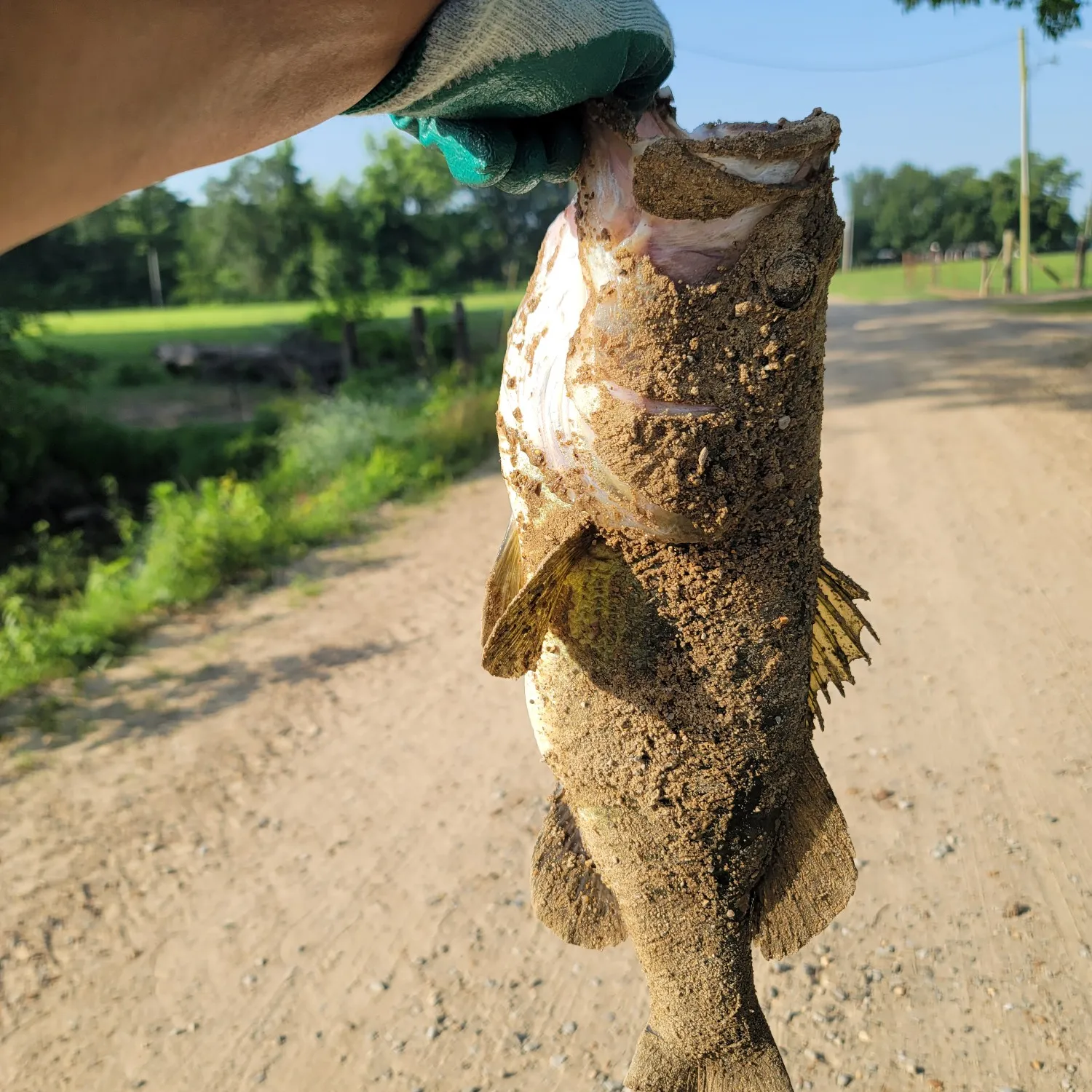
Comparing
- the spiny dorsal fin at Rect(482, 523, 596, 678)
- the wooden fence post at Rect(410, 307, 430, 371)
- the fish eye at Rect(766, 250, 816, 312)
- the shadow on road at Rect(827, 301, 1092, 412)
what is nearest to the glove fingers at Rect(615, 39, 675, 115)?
the fish eye at Rect(766, 250, 816, 312)

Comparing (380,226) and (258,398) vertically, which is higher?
(380,226)

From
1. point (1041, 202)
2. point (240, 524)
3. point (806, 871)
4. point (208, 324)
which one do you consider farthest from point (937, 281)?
point (208, 324)

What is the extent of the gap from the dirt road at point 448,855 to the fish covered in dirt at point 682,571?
1.65 meters

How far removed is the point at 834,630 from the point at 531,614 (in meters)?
0.72

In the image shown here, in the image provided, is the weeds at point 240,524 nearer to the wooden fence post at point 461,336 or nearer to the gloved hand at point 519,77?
the wooden fence post at point 461,336

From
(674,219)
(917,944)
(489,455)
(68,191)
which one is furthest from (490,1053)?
(489,455)

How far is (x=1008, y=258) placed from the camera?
22.1m

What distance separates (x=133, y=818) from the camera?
505 cm

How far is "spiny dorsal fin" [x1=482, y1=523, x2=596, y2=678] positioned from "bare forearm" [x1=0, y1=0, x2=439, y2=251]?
77 centimetres

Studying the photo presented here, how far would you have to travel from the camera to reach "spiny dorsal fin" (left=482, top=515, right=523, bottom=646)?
6.19ft

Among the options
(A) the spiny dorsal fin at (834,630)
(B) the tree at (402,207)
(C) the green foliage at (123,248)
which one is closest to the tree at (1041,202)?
(B) the tree at (402,207)

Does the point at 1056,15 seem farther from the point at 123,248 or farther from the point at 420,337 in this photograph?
the point at 123,248

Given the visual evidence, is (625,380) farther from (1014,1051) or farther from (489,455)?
(489,455)

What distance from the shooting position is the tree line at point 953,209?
18266 millimetres
